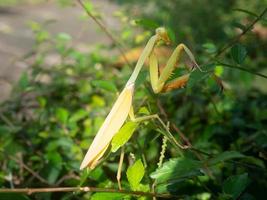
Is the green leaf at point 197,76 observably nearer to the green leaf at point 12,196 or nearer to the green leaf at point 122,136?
the green leaf at point 122,136

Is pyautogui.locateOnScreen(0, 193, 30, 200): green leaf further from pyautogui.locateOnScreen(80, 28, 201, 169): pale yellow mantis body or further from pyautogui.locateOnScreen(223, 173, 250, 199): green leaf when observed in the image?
pyautogui.locateOnScreen(223, 173, 250, 199): green leaf

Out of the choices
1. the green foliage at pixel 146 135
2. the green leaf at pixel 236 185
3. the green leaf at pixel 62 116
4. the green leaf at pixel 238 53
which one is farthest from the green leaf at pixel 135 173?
the green leaf at pixel 62 116

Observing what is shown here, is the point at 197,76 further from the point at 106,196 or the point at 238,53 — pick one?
the point at 106,196

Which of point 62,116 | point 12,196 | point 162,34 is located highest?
point 162,34

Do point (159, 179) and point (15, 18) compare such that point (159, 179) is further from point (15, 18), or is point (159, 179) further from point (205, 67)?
point (15, 18)

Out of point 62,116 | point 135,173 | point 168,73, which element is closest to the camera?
point 135,173

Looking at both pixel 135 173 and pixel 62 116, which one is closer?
pixel 135 173

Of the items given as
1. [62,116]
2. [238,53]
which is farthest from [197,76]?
[62,116]

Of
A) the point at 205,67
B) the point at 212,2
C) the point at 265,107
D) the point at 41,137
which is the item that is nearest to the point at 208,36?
the point at 212,2
